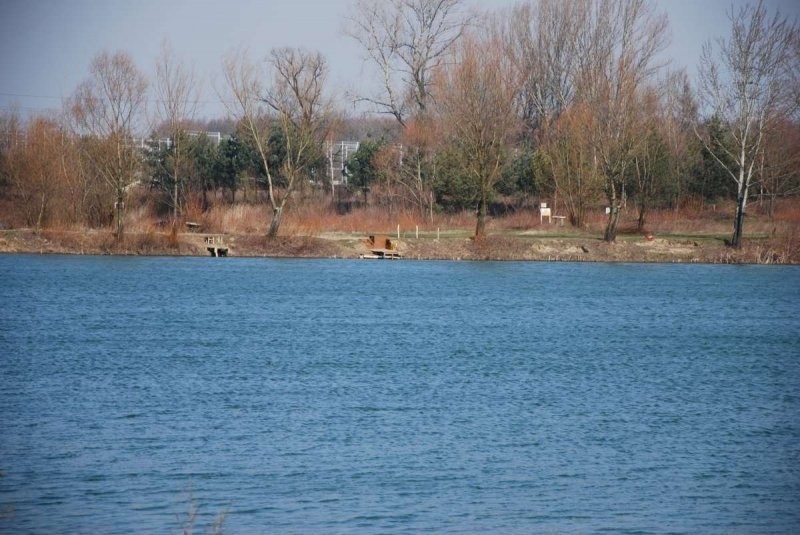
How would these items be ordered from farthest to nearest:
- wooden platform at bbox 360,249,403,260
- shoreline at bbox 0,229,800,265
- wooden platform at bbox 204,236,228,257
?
wooden platform at bbox 204,236,228,257 < wooden platform at bbox 360,249,403,260 < shoreline at bbox 0,229,800,265

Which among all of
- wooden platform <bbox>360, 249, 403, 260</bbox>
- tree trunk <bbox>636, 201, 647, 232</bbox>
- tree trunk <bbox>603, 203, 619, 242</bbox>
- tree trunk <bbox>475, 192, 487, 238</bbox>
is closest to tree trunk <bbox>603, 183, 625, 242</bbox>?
tree trunk <bbox>603, 203, 619, 242</bbox>

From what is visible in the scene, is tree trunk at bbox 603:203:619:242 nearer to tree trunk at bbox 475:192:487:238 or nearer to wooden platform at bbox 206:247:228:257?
tree trunk at bbox 475:192:487:238

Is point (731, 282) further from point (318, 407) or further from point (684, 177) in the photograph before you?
point (318, 407)

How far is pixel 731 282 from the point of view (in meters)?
47.7

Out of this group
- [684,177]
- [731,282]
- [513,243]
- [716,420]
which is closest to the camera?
[716,420]

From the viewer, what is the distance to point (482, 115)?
55.8 m

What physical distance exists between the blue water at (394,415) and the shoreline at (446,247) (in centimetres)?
1313

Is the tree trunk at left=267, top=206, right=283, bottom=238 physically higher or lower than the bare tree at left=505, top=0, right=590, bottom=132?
lower

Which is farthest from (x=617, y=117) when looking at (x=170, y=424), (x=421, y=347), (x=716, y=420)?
(x=170, y=424)

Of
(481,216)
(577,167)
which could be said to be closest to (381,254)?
(481,216)

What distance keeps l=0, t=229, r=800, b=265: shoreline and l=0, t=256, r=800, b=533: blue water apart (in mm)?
13133

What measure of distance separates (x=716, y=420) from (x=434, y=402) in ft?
16.9

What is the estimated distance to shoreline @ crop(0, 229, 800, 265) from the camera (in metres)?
53.3

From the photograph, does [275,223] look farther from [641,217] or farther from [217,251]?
[641,217]
